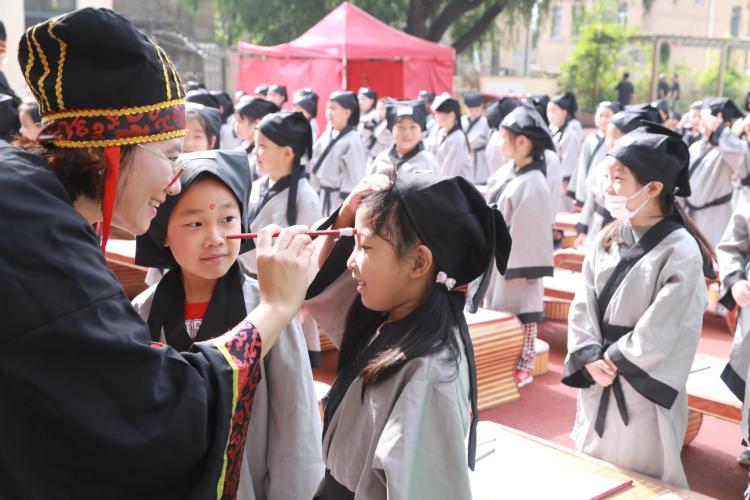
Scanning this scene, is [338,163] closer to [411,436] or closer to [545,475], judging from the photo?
[545,475]

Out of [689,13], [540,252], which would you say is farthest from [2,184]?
[689,13]

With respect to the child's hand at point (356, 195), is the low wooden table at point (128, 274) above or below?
below

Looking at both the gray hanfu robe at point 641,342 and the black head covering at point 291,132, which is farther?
the black head covering at point 291,132

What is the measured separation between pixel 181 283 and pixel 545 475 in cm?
157

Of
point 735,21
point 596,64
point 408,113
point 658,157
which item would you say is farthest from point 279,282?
point 735,21

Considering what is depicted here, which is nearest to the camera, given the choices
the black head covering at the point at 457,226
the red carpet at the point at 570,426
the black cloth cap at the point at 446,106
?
the black head covering at the point at 457,226

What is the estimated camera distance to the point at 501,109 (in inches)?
379

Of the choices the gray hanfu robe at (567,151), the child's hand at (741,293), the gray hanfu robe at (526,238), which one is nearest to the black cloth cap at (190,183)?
the child's hand at (741,293)

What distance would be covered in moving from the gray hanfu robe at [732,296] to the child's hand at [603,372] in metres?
0.59

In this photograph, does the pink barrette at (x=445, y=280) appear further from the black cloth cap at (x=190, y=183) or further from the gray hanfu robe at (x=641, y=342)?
the gray hanfu robe at (x=641, y=342)

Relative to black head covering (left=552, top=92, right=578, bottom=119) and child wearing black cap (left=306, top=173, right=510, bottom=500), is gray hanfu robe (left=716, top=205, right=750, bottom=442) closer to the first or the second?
child wearing black cap (left=306, top=173, right=510, bottom=500)

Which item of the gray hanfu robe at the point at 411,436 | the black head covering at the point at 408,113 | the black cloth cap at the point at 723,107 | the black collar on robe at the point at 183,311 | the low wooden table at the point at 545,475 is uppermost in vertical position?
the black cloth cap at the point at 723,107

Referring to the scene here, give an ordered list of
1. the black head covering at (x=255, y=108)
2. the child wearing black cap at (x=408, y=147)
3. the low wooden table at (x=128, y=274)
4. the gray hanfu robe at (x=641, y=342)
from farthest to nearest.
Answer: the child wearing black cap at (x=408, y=147) < the black head covering at (x=255, y=108) < the low wooden table at (x=128, y=274) < the gray hanfu robe at (x=641, y=342)

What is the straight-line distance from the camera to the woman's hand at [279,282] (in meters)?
1.68
